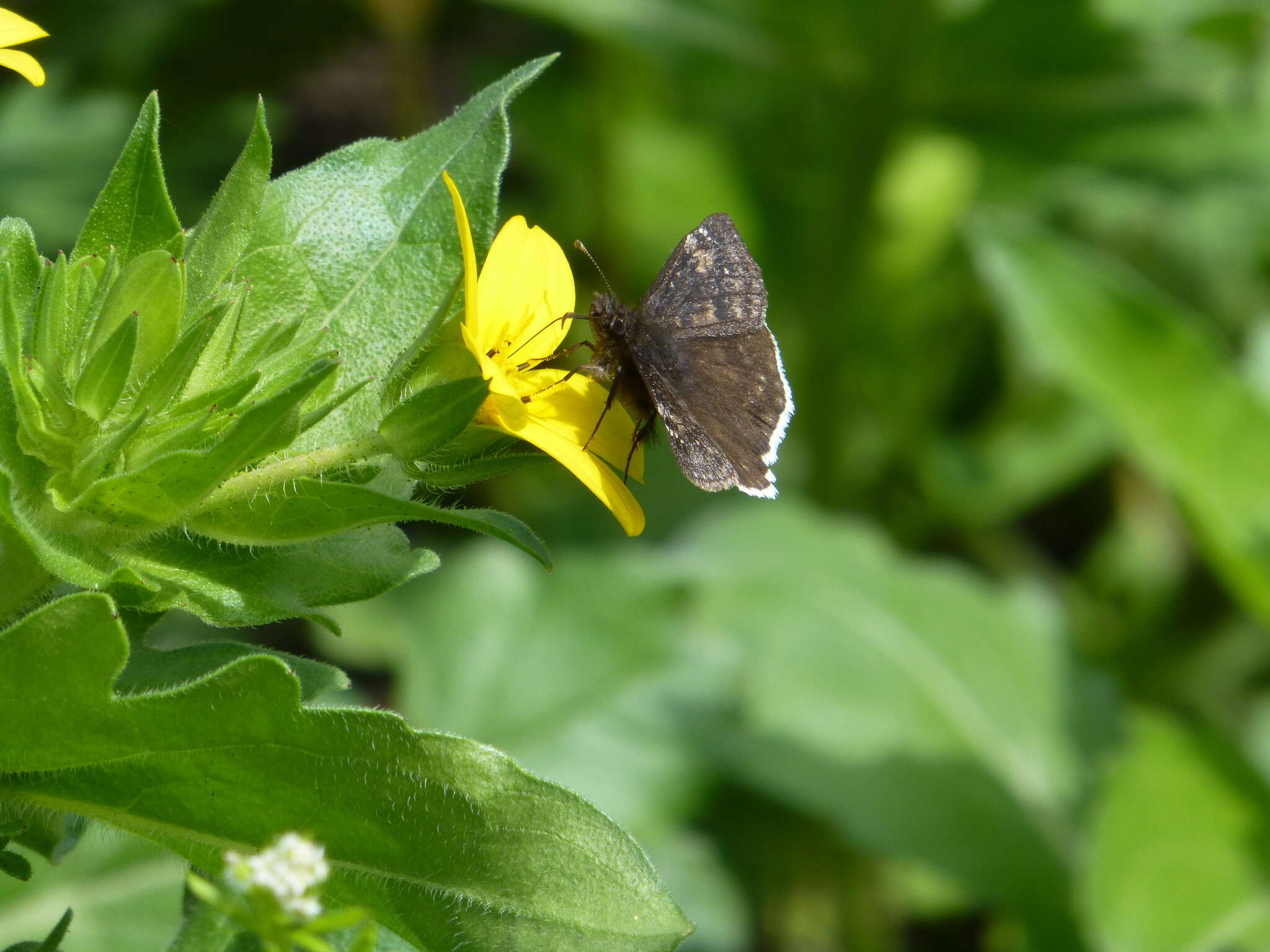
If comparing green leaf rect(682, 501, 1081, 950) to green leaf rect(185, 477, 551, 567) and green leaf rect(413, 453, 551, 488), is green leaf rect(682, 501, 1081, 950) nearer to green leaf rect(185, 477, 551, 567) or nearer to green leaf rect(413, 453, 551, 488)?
green leaf rect(413, 453, 551, 488)

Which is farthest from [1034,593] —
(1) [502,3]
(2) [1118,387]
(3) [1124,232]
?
(1) [502,3]

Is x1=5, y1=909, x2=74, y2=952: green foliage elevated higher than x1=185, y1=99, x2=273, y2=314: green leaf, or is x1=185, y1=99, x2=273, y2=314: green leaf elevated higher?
x1=185, y1=99, x2=273, y2=314: green leaf

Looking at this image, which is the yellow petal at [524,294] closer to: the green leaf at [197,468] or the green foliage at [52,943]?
the green leaf at [197,468]

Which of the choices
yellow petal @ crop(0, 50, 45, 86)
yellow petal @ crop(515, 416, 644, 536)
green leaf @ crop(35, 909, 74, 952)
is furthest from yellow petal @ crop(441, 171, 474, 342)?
green leaf @ crop(35, 909, 74, 952)

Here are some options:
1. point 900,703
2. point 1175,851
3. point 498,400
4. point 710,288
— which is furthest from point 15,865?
point 900,703

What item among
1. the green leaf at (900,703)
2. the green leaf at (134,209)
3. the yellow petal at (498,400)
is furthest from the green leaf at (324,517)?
the green leaf at (900,703)

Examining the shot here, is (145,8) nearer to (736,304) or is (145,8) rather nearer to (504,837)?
(736,304)
